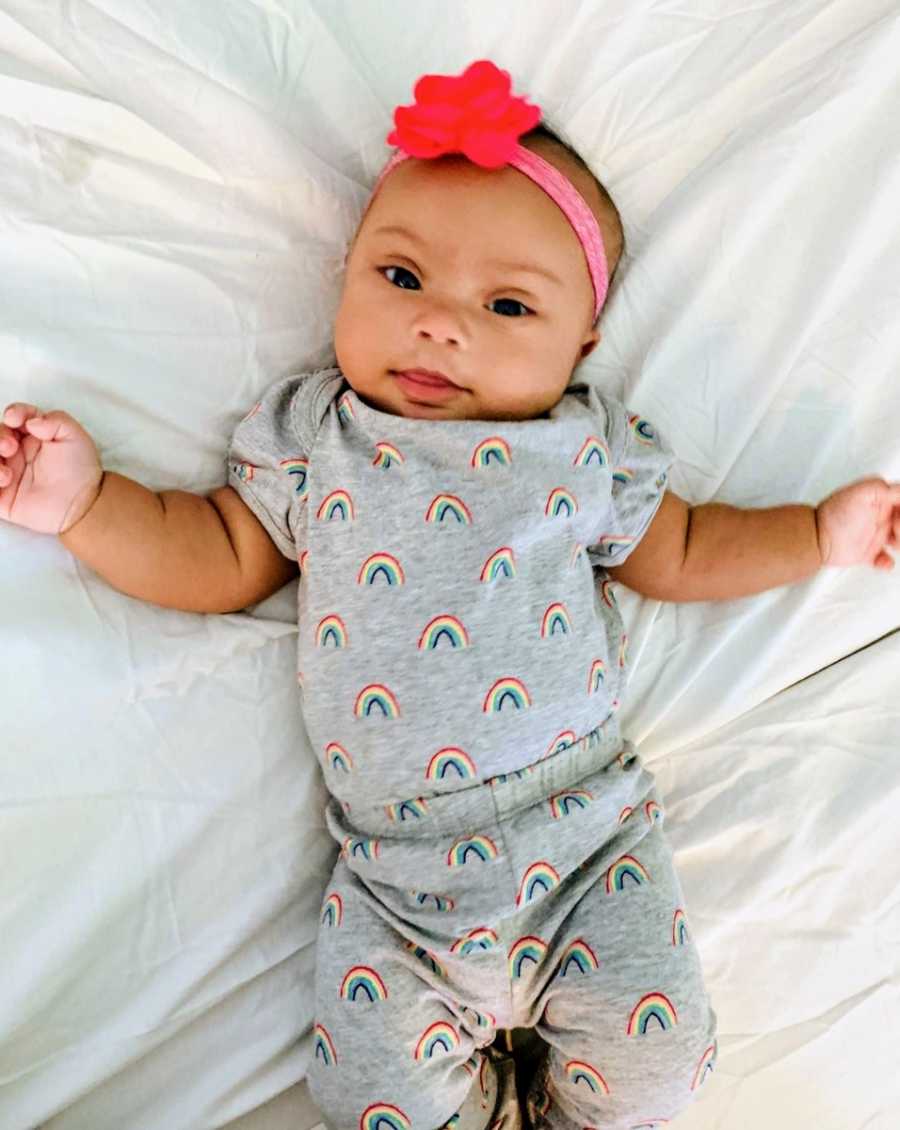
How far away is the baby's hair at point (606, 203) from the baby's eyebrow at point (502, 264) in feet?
0.47

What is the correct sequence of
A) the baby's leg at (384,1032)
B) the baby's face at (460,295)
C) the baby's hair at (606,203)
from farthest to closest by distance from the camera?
the baby's hair at (606,203) < the baby's face at (460,295) < the baby's leg at (384,1032)

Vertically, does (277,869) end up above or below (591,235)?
below

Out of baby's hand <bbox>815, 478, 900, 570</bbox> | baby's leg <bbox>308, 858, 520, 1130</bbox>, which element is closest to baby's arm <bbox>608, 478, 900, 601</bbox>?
baby's hand <bbox>815, 478, 900, 570</bbox>

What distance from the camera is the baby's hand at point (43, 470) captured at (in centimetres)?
98

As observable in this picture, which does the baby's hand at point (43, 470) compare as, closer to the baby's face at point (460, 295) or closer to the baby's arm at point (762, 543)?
the baby's face at point (460, 295)

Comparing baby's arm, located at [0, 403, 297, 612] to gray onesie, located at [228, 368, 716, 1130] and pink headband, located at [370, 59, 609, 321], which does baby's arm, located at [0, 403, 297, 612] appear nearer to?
gray onesie, located at [228, 368, 716, 1130]

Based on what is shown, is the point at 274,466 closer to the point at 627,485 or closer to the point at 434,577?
the point at 434,577

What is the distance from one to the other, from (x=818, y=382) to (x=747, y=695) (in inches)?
13.8

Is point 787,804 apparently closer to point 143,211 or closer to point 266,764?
point 266,764

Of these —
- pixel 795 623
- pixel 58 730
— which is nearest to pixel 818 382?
pixel 795 623

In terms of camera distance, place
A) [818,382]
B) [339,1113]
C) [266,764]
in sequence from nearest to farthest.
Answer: [339,1113] → [266,764] → [818,382]

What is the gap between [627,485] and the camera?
3.71 feet

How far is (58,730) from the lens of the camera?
0.98 meters

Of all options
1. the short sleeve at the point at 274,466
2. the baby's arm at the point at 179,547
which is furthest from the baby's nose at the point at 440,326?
the baby's arm at the point at 179,547
